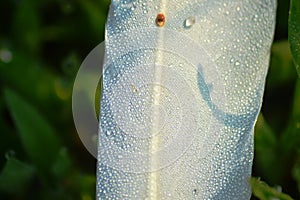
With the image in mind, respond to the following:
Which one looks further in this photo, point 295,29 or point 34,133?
point 34,133

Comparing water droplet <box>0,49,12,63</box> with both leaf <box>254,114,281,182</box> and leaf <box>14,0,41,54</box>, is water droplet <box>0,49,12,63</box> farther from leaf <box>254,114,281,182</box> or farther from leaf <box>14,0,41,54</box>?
leaf <box>254,114,281,182</box>

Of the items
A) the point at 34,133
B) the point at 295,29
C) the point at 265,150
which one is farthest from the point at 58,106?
the point at 295,29

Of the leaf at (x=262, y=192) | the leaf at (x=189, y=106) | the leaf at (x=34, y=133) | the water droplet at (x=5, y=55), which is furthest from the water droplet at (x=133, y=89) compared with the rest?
the water droplet at (x=5, y=55)

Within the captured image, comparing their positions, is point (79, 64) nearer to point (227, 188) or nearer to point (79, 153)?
point (79, 153)

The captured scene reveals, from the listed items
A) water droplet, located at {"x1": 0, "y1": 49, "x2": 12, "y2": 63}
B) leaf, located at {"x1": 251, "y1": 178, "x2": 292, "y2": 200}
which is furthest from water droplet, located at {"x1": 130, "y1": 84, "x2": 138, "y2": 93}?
water droplet, located at {"x1": 0, "y1": 49, "x2": 12, "y2": 63}

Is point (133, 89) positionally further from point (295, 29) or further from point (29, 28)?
point (29, 28)

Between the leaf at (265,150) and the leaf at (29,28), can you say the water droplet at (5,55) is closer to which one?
the leaf at (29,28)
